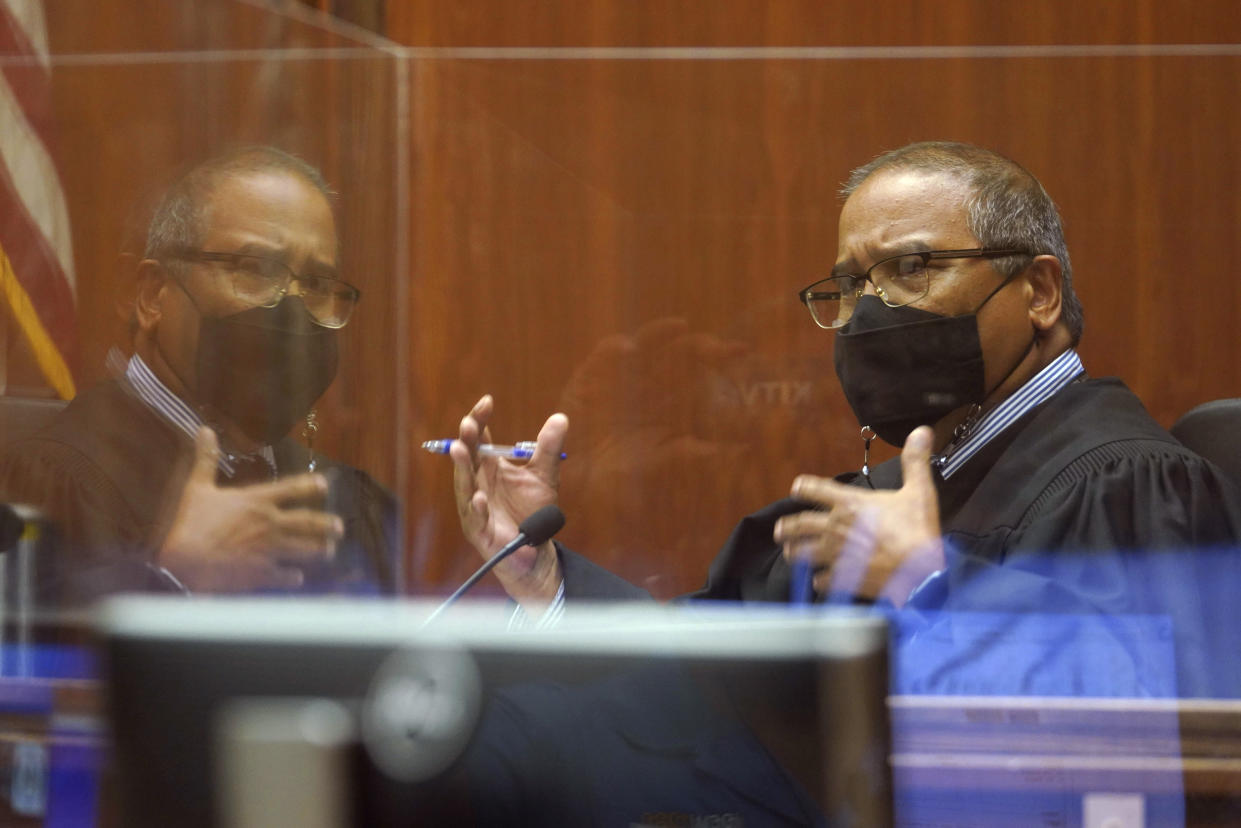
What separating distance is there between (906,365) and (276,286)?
127cm

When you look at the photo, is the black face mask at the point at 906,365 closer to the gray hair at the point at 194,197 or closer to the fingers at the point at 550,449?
the fingers at the point at 550,449

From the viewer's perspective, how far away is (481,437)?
2195 mm

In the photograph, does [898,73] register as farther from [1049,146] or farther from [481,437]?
[481,437]

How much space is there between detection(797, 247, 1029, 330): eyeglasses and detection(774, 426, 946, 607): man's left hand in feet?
0.85

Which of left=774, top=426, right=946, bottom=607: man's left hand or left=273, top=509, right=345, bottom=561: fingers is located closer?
left=774, top=426, right=946, bottom=607: man's left hand

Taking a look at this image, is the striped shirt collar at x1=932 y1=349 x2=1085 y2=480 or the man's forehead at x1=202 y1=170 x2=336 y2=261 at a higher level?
the man's forehead at x1=202 y1=170 x2=336 y2=261

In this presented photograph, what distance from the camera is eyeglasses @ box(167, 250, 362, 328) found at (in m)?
2.25

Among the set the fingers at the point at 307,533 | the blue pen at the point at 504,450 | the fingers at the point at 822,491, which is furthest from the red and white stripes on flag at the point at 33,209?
the fingers at the point at 822,491

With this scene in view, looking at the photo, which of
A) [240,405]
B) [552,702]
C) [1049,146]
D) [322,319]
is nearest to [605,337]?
[322,319]

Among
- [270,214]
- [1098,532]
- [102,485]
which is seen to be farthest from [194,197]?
[1098,532]

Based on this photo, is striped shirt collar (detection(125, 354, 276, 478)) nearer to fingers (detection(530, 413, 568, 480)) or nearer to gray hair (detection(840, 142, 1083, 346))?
fingers (detection(530, 413, 568, 480))

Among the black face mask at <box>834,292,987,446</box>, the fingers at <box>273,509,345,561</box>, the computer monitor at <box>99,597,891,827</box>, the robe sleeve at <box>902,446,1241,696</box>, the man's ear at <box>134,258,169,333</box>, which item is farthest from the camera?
the fingers at <box>273,509,345,561</box>

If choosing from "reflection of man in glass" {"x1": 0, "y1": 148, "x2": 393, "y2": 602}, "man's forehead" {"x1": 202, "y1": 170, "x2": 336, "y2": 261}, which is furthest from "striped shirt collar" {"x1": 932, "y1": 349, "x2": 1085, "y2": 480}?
"man's forehead" {"x1": 202, "y1": 170, "x2": 336, "y2": 261}

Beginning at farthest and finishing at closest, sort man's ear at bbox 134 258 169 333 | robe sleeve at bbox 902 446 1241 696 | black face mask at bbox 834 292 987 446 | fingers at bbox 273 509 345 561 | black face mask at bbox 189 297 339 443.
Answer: fingers at bbox 273 509 345 561, black face mask at bbox 189 297 339 443, man's ear at bbox 134 258 169 333, black face mask at bbox 834 292 987 446, robe sleeve at bbox 902 446 1241 696
